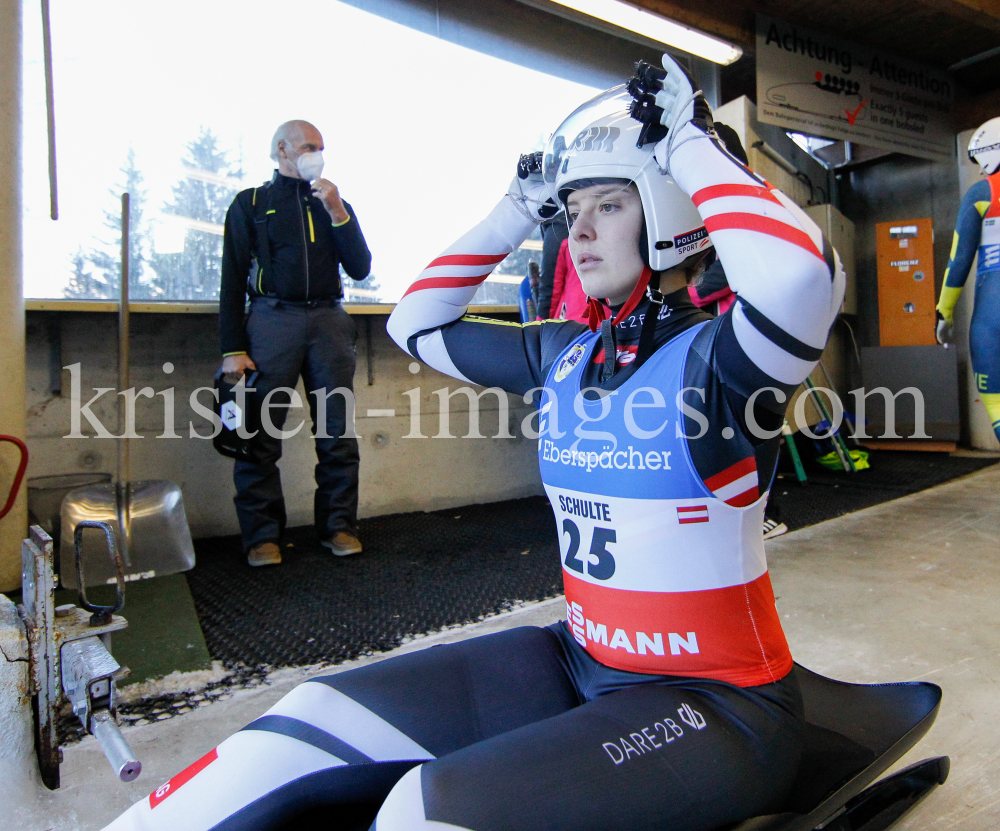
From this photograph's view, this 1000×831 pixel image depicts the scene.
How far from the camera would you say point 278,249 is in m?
2.85

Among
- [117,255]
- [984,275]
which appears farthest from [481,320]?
[984,275]

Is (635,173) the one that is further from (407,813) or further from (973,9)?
(973,9)

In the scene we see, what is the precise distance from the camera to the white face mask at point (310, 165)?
2.80 meters

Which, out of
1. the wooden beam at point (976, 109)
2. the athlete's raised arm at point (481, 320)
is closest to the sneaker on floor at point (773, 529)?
the athlete's raised arm at point (481, 320)

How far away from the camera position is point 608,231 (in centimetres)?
101

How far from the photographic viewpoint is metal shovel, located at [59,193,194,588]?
8.19ft

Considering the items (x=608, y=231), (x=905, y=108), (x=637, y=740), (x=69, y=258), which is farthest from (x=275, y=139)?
(x=905, y=108)

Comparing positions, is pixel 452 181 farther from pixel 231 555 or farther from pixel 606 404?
pixel 606 404

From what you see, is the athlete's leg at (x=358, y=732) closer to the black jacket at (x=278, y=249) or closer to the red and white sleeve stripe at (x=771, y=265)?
the red and white sleeve stripe at (x=771, y=265)

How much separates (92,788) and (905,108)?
6536 millimetres

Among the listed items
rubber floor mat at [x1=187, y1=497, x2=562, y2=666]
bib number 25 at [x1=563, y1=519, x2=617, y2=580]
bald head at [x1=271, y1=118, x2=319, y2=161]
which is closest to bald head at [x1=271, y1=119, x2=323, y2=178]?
bald head at [x1=271, y1=118, x2=319, y2=161]

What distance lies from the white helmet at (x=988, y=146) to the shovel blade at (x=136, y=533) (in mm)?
4087

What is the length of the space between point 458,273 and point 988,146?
350 centimetres

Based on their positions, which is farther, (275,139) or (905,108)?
(905,108)
